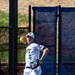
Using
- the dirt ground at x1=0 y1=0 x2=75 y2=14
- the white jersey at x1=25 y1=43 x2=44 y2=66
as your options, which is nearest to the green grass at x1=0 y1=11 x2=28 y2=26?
the dirt ground at x1=0 y1=0 x2=75 y2=14

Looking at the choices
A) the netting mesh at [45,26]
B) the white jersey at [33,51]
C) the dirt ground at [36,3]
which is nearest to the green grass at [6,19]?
the dirt ground at [36,3]

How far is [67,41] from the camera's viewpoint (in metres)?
11.0

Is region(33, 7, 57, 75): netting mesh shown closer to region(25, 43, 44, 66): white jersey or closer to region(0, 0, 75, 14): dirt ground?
region(25, 43, 44, 66): white jersey

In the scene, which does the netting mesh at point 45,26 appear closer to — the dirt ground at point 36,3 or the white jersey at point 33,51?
the white jersey at point 33,51

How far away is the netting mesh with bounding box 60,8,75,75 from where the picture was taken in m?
10.9

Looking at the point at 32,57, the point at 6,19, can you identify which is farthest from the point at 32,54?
the point at 6,19

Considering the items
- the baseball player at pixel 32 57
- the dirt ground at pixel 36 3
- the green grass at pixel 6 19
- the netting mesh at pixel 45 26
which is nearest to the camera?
the baseball player at pixel 32 57

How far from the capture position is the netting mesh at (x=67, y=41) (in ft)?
35.9

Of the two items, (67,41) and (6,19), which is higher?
(6,19)

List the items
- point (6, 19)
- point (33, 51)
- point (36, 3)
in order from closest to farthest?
point (33, 51)
point (6, 19)
point (36, 3)

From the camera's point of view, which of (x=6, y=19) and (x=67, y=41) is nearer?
(x=67, y=41)

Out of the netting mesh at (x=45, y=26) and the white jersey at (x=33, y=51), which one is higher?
the netting mesh at (x=45, y=26)

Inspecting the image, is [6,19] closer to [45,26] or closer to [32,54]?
[45,26]

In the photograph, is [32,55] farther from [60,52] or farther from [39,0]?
[39,0]
